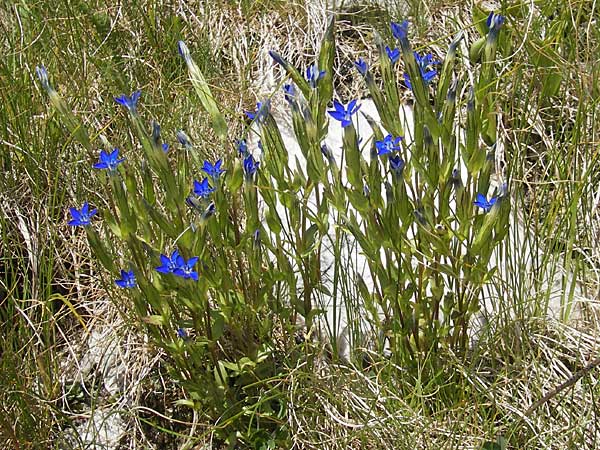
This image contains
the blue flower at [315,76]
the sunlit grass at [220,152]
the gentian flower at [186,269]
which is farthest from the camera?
the sunlit grass at [220,152]

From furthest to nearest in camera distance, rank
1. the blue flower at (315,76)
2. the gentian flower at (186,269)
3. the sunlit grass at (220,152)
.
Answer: the sunlit grass at (220,152) < the blue flower at (315,76) < the gentian flower at (186,269)

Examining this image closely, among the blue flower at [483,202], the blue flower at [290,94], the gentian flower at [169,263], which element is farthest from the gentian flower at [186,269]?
the blue flower at [483,202]

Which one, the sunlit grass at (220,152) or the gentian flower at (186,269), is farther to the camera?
the sunlit grass at (220,152)

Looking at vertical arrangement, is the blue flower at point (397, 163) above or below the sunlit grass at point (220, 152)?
above

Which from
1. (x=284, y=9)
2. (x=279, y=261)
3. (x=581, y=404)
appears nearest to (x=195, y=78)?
(x=279, y=261)

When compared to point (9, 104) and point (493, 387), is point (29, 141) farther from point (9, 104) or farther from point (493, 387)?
point (493, 387)

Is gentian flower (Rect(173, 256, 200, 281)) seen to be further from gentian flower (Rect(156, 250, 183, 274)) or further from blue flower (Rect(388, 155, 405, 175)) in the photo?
blue flower (Rect(388, 155, 405, 175))

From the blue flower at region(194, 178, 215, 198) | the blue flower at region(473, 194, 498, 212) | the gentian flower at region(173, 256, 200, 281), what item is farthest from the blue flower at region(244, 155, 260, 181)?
the blue flower at region(473, 194, 498, 212)

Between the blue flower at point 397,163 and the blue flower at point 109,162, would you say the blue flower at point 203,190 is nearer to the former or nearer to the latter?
the blue flower at point 109,162

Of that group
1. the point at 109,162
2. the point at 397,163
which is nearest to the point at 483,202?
the point at 397,163
